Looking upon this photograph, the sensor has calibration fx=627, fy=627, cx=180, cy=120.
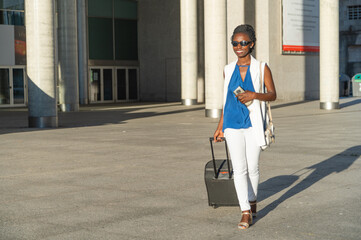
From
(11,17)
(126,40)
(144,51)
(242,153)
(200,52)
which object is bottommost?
(242,153)

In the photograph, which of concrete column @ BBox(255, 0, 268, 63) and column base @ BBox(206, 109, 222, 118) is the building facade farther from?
column base @ BBox(206, 109, 222, 118)

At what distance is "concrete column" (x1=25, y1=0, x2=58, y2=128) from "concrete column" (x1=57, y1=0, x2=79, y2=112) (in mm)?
9688

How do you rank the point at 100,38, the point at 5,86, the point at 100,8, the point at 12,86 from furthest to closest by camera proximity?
the point at 100,38 → the point at 100,8 → the point at 12,86 → the point at 5,86

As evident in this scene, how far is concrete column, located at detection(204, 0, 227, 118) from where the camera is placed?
871 inches

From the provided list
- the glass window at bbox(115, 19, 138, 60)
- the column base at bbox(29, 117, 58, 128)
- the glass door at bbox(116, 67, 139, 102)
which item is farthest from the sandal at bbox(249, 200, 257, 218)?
the glass window at bbox(115, 19, 138, 60)

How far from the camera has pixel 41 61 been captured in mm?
18766

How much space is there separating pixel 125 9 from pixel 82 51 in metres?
6.53

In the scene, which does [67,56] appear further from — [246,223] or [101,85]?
[246,223]

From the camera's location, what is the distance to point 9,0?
3262cm

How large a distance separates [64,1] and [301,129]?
635 inches

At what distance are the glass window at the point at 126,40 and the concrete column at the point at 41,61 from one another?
68.3 ft

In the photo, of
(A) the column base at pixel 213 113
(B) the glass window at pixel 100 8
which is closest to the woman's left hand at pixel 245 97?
(A) the column base at pixel 213 113

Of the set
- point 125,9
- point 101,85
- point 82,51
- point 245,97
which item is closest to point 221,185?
point 245,97

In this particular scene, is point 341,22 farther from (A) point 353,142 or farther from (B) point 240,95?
(B) point 240,95
